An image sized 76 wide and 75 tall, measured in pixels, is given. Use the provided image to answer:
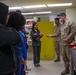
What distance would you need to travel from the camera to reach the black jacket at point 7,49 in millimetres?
1730

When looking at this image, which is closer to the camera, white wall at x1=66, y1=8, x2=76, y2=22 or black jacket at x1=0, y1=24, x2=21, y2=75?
black jacket at x1=0, y1=24, x2=21, y2=75

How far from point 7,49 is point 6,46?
36 millimetres

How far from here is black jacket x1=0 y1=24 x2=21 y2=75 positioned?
1730 mm

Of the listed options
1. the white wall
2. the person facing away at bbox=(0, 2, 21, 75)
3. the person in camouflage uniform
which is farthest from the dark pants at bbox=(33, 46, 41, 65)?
the person facing away at bbox=(0, 2, 21, 75)

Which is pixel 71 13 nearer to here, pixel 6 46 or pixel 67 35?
pixel 67 35

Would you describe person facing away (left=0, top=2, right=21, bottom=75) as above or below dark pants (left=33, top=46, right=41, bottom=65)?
above

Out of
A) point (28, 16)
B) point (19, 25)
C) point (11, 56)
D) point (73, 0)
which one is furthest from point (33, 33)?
point (28, 16)

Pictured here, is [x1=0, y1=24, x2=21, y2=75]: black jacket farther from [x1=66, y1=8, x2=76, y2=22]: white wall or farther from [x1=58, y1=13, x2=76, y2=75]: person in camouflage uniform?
[x1=66, y1=8, x2=76, y2=22]: white wall

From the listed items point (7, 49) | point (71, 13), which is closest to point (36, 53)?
point (71, 13)

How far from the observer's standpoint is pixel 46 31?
789cm

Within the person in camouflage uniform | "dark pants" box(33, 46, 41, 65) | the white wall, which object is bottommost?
"dark pants" box(33, 46, 41, 65)

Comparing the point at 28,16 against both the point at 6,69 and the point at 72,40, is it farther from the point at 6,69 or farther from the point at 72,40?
the point at 6,69

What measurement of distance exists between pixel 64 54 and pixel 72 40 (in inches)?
16.7

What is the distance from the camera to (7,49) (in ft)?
6.03
